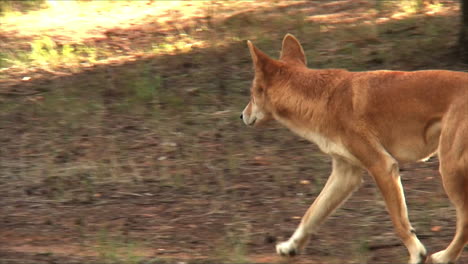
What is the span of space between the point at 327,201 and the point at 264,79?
1.01m

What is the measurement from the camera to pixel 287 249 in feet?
21.7

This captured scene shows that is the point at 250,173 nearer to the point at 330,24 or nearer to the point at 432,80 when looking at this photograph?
the point at 432,80

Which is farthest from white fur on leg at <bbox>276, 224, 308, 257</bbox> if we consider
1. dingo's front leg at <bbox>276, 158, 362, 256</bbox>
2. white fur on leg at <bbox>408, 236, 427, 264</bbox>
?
white fur on leg at <bbox>408, 236, 427, 264</bbox>

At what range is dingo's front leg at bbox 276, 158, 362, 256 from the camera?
261 inches

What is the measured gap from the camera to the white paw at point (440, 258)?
20.1 feet

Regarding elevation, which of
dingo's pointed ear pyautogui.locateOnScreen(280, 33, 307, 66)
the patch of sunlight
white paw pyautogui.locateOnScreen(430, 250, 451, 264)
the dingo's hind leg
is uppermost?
dingo's pointed ear pyautogui.locateOnScreen(280, 33, 307, 66)

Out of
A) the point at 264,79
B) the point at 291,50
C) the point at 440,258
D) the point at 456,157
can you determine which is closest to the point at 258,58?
the point at 264,79

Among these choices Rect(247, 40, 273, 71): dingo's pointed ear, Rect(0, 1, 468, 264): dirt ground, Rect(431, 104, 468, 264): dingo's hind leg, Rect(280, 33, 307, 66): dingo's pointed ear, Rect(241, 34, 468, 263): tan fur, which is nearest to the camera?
Rect(431, 104, 468, 264): dingo's hind leg

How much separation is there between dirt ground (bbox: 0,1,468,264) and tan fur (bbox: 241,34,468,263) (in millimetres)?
440

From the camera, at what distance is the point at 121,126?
32.3 ft

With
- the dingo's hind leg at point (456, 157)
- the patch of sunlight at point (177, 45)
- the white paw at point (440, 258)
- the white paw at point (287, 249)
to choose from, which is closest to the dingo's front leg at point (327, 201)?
the white paw at point (287, 249)

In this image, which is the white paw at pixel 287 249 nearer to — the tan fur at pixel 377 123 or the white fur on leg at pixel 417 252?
the tan fur at pixel 377 123

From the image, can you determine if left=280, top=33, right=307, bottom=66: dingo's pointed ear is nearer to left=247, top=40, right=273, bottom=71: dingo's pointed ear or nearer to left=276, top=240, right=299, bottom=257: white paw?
left=247, top=40, right=273, bottom=71: dingo's pointed ear

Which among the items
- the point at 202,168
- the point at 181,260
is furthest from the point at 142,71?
the point at 181,260
